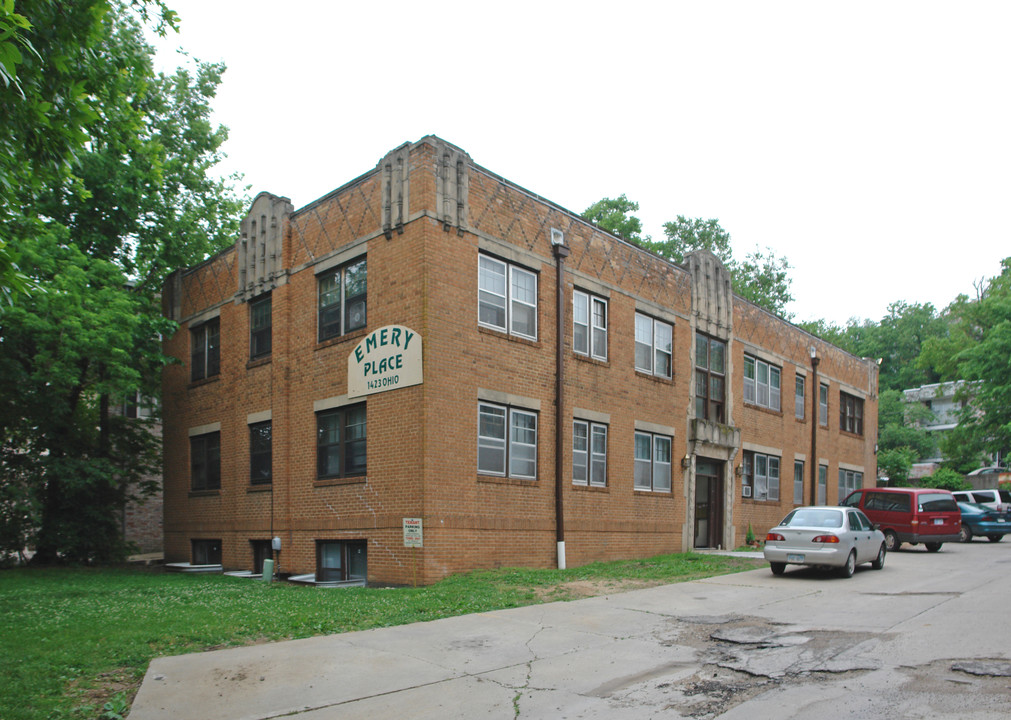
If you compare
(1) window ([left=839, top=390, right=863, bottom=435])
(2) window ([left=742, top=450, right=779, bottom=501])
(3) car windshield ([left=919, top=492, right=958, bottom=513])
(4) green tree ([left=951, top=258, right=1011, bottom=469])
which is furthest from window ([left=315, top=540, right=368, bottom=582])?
(4) green tree ([left=951, top=258, right=1011, bottom=469])

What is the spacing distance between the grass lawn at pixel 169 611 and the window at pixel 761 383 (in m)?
8.75

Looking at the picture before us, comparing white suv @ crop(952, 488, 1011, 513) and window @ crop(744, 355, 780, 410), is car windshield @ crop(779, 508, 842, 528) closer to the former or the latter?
window @ crop(744, 355, 780, 410)

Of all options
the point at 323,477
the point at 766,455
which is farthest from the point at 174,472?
the point at 766,455

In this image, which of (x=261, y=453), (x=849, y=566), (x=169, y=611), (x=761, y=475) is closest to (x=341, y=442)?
(x=261, y=453)

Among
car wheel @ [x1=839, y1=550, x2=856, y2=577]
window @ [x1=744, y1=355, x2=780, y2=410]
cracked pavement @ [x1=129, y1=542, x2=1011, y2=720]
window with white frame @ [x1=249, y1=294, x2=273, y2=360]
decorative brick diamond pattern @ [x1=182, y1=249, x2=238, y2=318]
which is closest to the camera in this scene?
cracked pavement @ [x1=129, y1=542, x2=1011, y2=720]

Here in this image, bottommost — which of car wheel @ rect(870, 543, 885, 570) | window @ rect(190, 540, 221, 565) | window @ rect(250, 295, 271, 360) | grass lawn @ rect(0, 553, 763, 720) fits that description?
window @ rect(190, 540, 221, 565)

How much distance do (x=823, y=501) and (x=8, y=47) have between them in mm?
31400

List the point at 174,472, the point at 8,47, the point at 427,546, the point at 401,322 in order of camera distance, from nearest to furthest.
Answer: the point at 8,47, the point at 427,546, the point at 401,322, the point at 174,472

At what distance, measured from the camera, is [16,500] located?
20.4 metres

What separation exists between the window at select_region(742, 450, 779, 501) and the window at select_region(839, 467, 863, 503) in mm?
6744

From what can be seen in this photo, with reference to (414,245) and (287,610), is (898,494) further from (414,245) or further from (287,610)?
(287,610)

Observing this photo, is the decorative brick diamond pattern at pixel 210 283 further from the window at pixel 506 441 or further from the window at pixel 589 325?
the window at pixel 589 325

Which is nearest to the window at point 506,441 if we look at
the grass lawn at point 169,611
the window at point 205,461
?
the grass lawn at point 169,611

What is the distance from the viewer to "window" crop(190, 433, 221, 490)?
22.1m
